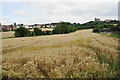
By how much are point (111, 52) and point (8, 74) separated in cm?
227

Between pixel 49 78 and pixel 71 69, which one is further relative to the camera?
pixel 71 69

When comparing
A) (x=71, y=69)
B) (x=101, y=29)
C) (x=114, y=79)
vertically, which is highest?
(x=101, y=29)

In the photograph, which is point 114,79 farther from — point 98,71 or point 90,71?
point 90,71

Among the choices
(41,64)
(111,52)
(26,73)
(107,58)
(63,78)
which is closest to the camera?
(63,78)

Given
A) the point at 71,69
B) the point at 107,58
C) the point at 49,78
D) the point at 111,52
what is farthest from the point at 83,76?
the point at 111,52

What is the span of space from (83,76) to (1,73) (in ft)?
4.01

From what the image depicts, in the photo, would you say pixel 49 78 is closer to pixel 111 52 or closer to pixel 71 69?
pixel 71 69

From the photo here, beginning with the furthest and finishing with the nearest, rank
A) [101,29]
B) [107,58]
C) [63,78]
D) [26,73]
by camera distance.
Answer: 1. [101,29]
2. [107,58]
3. [26,73]
4. [63,78]

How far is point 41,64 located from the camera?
172cm

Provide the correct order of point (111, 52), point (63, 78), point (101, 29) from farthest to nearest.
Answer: point (101, 29)
point (111, 52)
point (63, 78)

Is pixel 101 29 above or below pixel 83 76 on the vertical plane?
above

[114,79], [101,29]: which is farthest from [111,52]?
[101,29]

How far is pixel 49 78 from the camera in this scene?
1330 millimetres

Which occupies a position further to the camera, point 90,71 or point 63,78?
point 90,71
